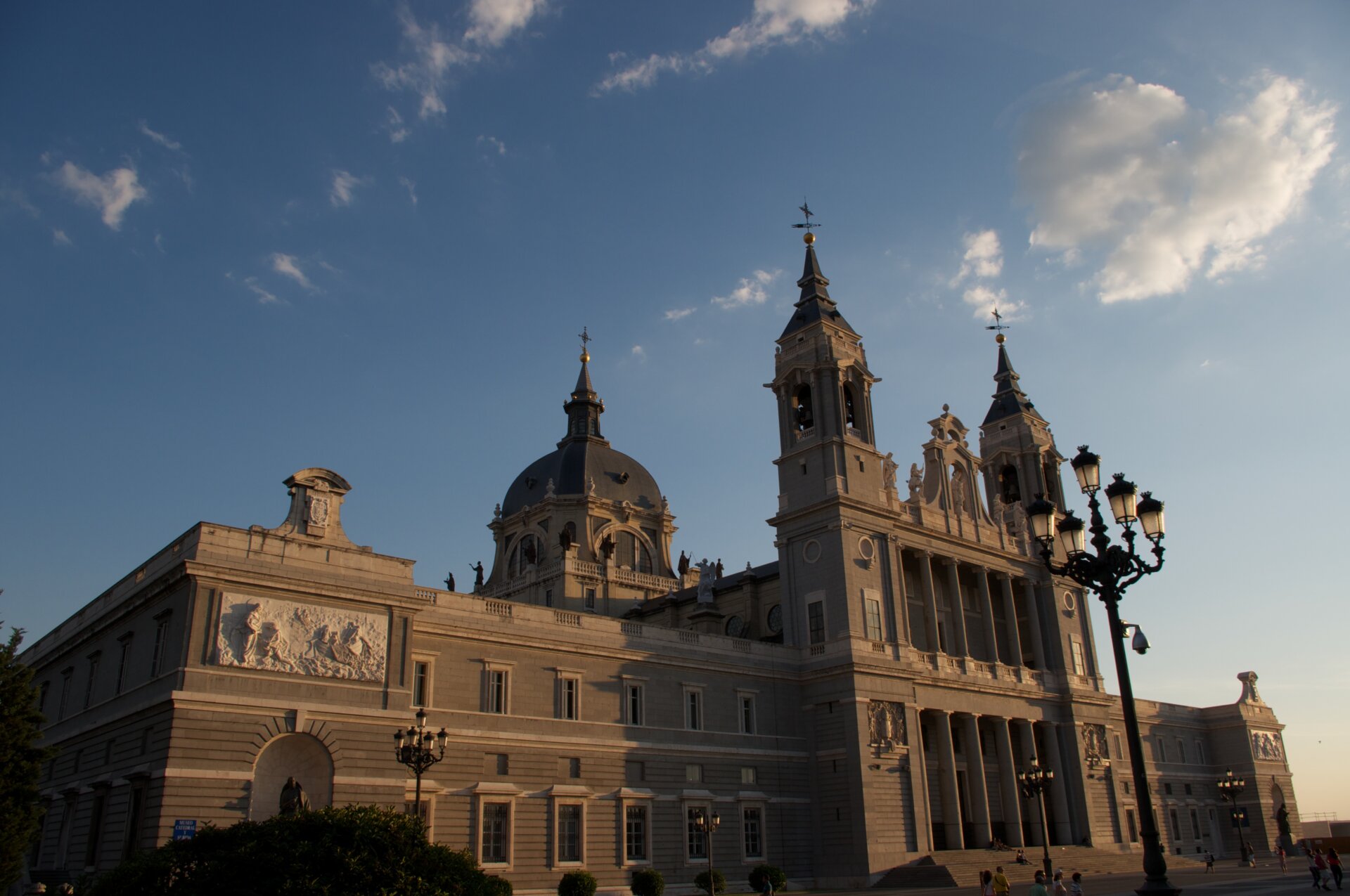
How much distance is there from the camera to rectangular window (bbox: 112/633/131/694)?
3375 cm

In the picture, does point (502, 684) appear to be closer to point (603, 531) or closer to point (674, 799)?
point (674, 799)

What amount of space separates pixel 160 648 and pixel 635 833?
18.6m

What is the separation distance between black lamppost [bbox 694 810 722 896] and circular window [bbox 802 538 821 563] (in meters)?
12.7

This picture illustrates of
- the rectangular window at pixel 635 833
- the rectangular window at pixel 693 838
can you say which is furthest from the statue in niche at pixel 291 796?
the rectangular window at pixel 693 838

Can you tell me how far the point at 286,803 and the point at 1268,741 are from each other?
7877 cm

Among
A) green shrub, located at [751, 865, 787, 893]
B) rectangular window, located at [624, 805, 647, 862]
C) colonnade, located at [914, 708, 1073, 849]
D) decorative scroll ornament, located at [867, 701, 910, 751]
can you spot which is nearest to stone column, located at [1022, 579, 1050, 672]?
colonnade, located at [914, 708, 1073, 849]

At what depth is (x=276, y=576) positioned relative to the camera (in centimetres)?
3120

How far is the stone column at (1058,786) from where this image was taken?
54.5m

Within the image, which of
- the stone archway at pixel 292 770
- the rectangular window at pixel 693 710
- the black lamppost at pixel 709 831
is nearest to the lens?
the stone archway at pixel 292 770

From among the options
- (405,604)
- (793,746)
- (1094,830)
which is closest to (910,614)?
(793,746)

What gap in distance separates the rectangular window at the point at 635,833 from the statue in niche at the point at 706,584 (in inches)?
875

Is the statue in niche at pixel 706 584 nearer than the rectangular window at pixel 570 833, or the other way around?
the rectangular window at pixel 570 833

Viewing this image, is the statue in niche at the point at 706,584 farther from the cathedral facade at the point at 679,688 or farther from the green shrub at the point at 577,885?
the green shrub at the point at 577,885

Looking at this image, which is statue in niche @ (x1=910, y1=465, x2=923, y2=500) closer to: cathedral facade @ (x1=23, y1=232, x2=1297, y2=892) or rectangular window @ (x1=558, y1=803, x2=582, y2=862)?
cathedral facade @ (x1=23, y1=232, x2=1297, y2=892)
